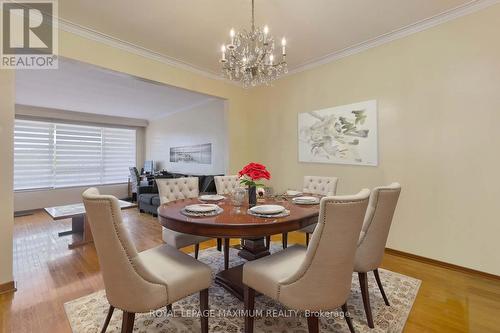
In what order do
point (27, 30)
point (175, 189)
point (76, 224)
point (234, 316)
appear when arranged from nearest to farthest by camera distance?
point (234, 316)
point (27, 30)
point (175, 189)
point (76, 224)

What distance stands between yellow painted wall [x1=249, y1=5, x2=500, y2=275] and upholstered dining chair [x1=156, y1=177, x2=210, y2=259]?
2.12m

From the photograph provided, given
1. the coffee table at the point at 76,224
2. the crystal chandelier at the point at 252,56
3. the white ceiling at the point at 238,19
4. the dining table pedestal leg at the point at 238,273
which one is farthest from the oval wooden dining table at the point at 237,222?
the coffee table at the point at 76,224

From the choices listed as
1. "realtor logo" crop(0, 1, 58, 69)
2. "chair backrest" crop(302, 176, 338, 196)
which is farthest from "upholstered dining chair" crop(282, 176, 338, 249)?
"realtor logo" crop(0, 1, 58, 69)

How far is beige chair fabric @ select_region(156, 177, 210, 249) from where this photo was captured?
7.45 ft

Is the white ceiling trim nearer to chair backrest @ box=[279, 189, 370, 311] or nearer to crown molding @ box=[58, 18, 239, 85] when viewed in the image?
crown molding @ box=[58, 18, 239, 85]

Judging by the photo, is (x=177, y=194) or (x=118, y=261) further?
(x=177, y=194)

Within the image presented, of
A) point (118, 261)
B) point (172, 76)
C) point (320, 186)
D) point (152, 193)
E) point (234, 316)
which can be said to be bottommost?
point (234, 316)

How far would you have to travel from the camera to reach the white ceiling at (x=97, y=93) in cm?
385

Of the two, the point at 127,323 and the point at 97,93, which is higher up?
the point at 97,93

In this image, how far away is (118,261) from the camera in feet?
4.09

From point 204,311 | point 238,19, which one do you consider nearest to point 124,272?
point 204,311

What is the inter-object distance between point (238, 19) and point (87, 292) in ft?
10.2

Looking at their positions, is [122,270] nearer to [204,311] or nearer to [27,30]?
[204,311]

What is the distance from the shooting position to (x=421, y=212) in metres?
2.75
